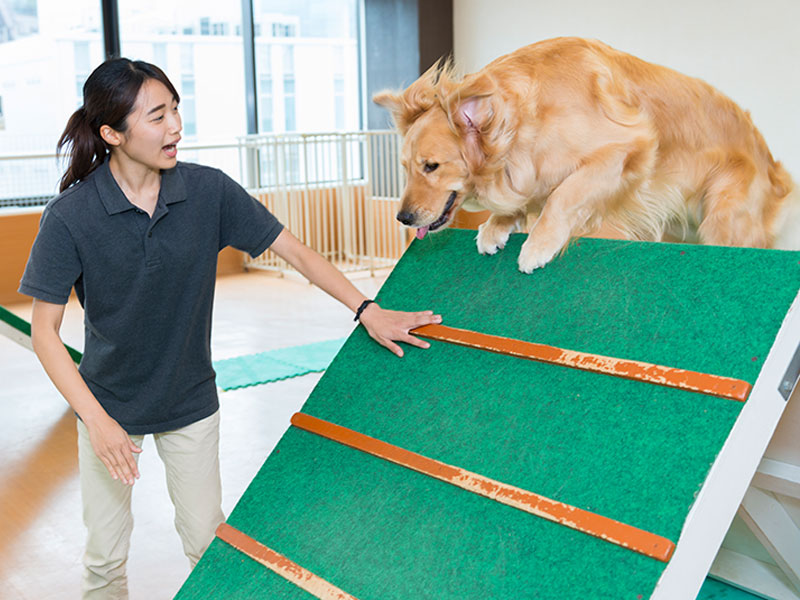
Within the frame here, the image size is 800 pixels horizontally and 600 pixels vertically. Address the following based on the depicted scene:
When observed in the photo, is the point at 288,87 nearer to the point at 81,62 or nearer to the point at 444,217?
the point at 81,62

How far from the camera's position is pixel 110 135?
1.71 m

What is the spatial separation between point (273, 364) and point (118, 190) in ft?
9.83

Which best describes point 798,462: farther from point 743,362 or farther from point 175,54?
point 175,54

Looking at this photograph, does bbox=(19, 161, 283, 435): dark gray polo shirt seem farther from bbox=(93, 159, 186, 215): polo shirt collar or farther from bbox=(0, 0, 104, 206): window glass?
bbox=(0, 0, 104, 206): window glass

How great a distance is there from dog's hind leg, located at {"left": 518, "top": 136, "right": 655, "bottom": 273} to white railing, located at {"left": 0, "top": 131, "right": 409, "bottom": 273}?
5396 mm

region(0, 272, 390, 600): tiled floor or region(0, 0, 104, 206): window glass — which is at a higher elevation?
region(0, 0, 104, 206): window glass

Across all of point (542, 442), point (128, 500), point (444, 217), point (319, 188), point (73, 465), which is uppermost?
point (444, 217)

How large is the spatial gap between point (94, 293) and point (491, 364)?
34.5 inches

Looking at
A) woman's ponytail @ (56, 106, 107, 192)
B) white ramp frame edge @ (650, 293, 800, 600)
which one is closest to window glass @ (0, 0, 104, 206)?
woman's ponytail @ (56, 106, 107, 192)

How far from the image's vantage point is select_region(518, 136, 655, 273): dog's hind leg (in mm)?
1790

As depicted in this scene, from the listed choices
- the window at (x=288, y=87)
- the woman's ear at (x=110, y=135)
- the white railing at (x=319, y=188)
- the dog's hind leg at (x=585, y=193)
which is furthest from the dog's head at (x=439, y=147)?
the window at (x=288, y=87)

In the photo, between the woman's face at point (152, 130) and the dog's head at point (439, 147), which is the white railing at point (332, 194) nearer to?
the dog's head at point (439, 147)

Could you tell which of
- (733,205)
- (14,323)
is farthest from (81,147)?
(14,323)

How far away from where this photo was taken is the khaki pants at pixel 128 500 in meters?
1.86
